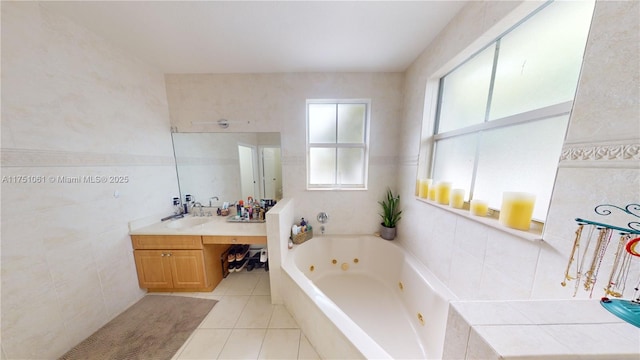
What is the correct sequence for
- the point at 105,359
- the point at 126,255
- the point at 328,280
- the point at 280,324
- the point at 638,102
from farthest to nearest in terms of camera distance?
the point at 328,280, the point at 126,255, the point at 280,324, the point at 105,359, the point at 638,102

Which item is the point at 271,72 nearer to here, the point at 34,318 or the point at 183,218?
the point at 183,218

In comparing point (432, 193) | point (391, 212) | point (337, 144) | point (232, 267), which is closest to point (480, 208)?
point (432, 193)

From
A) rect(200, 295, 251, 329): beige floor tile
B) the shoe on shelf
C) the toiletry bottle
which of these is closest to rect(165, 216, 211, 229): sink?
the toiletry bottle

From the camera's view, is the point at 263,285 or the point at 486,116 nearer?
the point at 486,116

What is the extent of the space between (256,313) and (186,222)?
1.32 metres

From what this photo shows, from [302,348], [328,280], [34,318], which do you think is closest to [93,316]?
[34,318]

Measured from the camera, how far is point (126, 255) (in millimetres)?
1622

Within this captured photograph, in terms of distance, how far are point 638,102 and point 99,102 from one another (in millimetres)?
2934

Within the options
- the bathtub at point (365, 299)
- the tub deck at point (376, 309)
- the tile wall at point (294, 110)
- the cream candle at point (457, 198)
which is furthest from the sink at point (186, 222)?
the cream candle at point (457, 198)

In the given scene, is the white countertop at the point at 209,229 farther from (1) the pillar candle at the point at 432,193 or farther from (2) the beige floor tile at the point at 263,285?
(1) the pillar candle at the point at 432,193

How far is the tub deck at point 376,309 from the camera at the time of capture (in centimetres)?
136

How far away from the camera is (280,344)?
1327mm

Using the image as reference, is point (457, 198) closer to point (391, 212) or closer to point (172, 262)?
point (391, 212)

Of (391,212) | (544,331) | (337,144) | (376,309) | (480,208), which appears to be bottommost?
(376,309)
